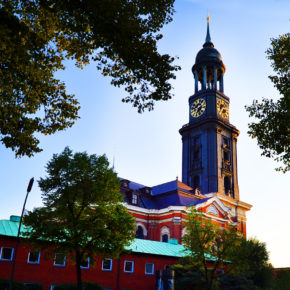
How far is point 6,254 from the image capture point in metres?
25.7

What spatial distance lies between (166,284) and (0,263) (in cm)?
1381

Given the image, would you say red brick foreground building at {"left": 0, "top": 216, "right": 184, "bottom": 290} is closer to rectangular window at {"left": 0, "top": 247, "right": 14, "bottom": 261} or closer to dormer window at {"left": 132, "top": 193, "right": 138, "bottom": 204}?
rectangular window at {"left": 0, "top": 247, "right": 14, "bottom": 261}

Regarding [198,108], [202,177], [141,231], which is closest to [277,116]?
[141,231]

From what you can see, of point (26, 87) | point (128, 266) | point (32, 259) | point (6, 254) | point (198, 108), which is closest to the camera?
point (26, 87)

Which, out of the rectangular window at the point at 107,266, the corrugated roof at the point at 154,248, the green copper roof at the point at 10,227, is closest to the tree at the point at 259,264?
the corrugated roof at the point at 154,248

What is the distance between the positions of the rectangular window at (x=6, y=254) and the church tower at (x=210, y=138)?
40.8 meters

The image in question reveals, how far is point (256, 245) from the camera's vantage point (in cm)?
4541

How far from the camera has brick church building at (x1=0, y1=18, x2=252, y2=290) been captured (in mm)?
27422

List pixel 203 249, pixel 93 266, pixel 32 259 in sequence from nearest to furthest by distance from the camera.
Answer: pixel 93 266 → pixel 32 259 → pixel 203 249

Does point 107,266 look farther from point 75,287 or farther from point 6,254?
point 6,254

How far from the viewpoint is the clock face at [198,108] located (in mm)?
69812

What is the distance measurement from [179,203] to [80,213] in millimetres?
29992

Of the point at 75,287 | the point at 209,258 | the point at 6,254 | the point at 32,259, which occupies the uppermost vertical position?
the point at 209,258

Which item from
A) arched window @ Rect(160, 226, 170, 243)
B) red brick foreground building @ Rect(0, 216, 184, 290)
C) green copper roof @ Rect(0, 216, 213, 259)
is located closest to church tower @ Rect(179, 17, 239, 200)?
arched window @ Rect(160, 226, 170, 243)
